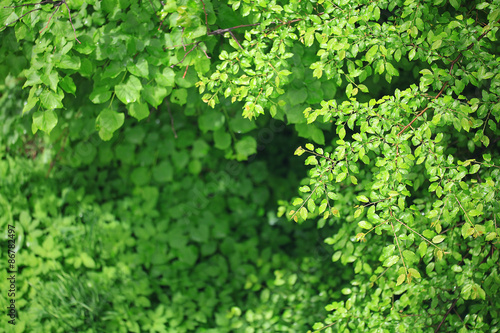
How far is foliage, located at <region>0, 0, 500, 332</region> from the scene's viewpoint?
146 centimetres

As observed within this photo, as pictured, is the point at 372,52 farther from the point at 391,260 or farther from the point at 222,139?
the point at 222,139

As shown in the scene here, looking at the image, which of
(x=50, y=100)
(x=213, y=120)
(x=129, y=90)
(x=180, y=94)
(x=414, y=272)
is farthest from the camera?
(x=213, y=120)

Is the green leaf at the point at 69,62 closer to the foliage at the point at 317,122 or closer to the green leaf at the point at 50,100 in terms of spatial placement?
the foliage at the point at 317,122

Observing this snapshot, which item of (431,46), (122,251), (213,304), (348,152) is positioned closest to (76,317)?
(122,251)

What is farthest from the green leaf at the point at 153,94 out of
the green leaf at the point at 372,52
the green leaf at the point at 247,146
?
the green leaf at the point at 372,52

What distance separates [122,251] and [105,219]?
269 mm

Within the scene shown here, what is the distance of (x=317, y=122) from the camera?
1.96 meters

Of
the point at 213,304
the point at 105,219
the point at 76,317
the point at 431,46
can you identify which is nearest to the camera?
the point at 431,46

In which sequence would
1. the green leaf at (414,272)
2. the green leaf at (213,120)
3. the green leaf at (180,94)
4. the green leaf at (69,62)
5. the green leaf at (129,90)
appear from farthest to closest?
1. the green leaf at (213,120)
2. the green leaf at (180,94)
3. the green leaf at (129,90)
4. the green leaf at (69,62)
5. the green leaf at (414,272)

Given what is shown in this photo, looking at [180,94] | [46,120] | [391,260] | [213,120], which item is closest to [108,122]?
[46,120]

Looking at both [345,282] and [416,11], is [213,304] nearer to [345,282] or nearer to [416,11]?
[345,282]

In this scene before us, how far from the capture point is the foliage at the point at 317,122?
1.46 m

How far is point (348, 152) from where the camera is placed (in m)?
1.50

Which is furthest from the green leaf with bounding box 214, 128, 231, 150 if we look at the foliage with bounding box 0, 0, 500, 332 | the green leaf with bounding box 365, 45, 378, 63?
the green leaf with bounding box 365, 45, 378, 63
